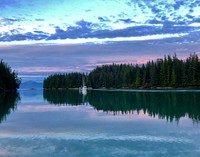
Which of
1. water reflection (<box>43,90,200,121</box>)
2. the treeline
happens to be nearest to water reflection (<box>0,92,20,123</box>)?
water reflection (<box>43,90,200,121</box>)

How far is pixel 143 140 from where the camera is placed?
18.6 metres

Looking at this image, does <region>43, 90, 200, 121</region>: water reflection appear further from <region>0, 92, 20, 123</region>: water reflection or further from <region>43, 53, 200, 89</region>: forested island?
<region>43, 53, 200, 89</region>: forested island

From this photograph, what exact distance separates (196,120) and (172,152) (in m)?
11.9

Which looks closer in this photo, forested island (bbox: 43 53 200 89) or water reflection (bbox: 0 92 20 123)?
water reflection (bbox: 0 92 20 123)

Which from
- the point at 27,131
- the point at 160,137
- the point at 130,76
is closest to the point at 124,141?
the point at 160,137

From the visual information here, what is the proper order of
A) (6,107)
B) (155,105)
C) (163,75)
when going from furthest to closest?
(163,75), (6,107), (155,105)

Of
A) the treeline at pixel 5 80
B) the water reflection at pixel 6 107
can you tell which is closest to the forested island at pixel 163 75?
the treeline at pixel 5 80

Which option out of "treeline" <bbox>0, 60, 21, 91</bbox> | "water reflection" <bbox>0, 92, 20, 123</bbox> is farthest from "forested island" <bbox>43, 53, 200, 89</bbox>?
"water reflection" <bbox>0, 92, 20, 123</bbox>

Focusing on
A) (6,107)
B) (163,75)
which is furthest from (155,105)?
(163,75)

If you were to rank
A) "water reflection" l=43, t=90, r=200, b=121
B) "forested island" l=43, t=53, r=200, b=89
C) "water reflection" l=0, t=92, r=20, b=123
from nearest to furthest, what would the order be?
1. "water reflection" l=43, t=90, r=200, b=121
2. "water reflection" l=0, t=92, r=20, b=123
3. "forested island" l=43, t=53, r=200, b=89

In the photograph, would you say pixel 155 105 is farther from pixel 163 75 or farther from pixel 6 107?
pixel 163 75

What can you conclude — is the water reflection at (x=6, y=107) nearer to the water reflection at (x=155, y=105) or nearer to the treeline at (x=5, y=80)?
the water reflection at (x=155, y=105)

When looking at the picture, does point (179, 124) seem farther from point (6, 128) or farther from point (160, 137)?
point (6, 128)

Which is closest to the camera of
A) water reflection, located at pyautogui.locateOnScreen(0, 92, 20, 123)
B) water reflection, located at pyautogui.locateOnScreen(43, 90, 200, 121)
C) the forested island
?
water reflection, located at pyautogui.locateOnScreen(43, 90, 200, 121)
